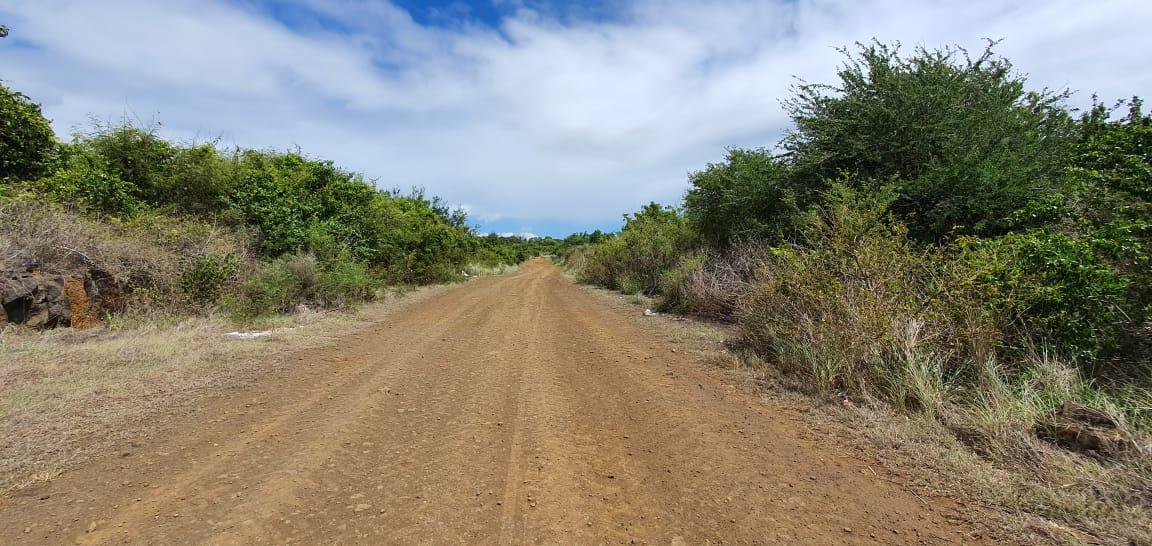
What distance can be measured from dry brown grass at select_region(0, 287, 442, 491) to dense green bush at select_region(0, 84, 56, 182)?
6803 mm

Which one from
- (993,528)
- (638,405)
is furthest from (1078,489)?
(638,405)

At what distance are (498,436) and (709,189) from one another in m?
12.5

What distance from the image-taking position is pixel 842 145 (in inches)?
415

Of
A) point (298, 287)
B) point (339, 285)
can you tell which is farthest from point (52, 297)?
point (339, 285)

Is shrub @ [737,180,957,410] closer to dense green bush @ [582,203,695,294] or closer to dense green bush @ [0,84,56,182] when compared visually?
dense green bush @ [582,203,695,294]

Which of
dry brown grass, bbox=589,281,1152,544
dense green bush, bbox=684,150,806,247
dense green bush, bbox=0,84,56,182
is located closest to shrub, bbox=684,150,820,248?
dense green bush, bbox=684,150,806,247

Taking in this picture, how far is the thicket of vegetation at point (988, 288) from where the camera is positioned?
12.4 feet

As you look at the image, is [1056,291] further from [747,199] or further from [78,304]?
[78,304]

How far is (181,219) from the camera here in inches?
461

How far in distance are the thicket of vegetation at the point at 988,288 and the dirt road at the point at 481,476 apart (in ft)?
3.52

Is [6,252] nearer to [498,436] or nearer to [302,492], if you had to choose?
[302,492]

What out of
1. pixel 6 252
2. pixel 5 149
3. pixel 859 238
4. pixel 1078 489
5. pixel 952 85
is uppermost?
pixel 952 85

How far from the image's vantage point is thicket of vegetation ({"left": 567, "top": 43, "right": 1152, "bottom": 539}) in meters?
3.79

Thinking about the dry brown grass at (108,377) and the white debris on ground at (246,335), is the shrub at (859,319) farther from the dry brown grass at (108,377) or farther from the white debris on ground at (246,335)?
the white debris on ground at (246,335)
